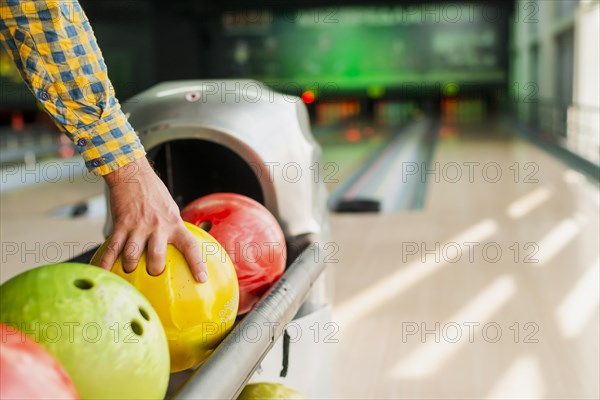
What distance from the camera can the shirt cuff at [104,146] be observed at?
1164 mm

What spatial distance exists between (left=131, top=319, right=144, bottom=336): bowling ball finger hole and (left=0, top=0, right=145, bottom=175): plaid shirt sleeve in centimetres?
34

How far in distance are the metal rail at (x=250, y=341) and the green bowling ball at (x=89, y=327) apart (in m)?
0.06

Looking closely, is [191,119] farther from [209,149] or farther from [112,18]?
[112,18]

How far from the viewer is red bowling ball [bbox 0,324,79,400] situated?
0.67 meters

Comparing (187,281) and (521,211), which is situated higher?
(187,281)

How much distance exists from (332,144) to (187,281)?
8434mm

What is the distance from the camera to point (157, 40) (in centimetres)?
1214

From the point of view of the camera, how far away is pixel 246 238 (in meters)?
1.48

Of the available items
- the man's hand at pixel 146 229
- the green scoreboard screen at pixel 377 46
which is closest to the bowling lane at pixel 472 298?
the man's hand at pixel 146 229

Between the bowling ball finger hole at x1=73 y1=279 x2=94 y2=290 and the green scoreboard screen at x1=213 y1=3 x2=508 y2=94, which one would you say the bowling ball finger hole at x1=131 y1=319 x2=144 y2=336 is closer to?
the bowling ball finger hole at x1=73 y1=279 x2=94 y2=290

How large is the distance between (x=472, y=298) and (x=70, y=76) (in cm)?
179

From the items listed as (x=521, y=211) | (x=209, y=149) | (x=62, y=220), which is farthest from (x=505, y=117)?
(x=209, y=149)

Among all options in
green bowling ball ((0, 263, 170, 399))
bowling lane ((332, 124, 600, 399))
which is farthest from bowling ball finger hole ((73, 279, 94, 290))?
bowling lane ((332, 124, 600, 399))

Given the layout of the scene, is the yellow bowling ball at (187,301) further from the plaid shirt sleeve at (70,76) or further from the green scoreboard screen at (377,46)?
the green scoreboard screen at (377,46)
